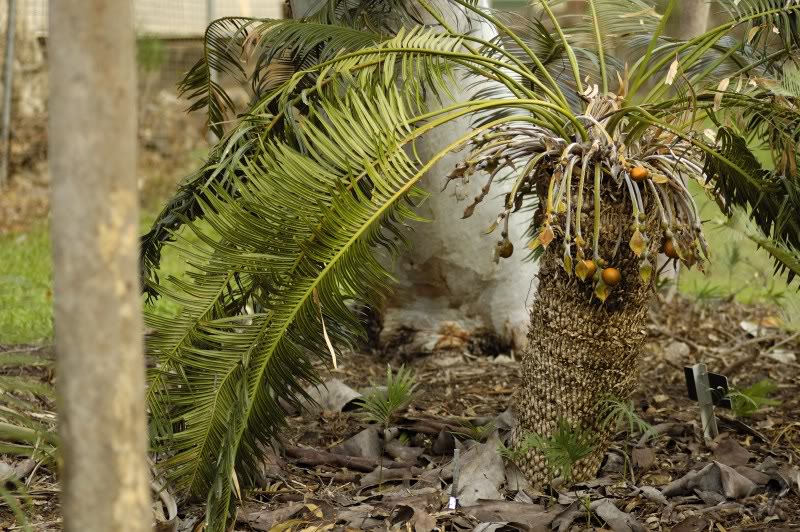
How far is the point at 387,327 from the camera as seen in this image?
474cm

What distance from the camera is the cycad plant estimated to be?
271cm

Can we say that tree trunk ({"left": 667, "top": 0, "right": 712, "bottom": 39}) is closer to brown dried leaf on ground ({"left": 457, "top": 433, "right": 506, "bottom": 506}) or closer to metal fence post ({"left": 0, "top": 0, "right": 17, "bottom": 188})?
brown dried leaf on ground ({"left": 457, "top": 433, "right": 506, "bottom": 506})

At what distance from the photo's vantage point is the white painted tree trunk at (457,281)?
4477 mm

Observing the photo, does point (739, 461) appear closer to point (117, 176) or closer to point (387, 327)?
point (387, 327)

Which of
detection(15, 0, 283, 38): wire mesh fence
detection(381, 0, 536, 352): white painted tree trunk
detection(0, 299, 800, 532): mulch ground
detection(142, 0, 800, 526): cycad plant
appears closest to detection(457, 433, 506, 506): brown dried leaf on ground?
detection(0, 299, 800, 532): mulch ground

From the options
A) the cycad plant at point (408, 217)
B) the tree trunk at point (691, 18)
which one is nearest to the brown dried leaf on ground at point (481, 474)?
the cycad plant at point (408, 217)

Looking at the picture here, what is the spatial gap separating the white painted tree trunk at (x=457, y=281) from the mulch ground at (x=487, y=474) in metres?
0.32

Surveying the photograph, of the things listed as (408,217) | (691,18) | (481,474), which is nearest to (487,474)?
(481,474)

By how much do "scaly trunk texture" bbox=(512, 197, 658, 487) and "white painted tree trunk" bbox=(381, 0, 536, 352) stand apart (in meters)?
1.41

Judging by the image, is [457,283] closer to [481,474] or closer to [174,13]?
[481,474]

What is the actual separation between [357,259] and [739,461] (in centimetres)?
155

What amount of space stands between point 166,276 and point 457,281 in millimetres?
2269

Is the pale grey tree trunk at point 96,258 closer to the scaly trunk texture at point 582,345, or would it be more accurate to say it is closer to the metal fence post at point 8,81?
the scaly trunk texture at point 582,345

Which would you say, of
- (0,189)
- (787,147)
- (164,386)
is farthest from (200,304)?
(0,189)
